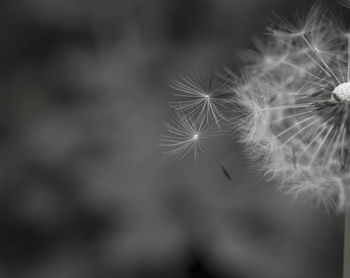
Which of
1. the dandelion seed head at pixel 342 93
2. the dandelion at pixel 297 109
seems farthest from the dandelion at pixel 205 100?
the dandelion seed head at pixel 342 93

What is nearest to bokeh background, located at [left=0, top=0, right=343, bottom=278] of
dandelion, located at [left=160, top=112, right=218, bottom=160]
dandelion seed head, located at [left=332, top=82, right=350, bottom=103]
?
dandelion, located at [left=160, top=112, right=218, bottom=160]

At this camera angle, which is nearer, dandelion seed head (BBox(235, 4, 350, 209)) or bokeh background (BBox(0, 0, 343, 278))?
dandelion seed head (BBox(235, 4, 350, 209))

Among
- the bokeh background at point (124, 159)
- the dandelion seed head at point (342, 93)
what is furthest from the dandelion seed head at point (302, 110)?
the bokeh background at point (124, 159)

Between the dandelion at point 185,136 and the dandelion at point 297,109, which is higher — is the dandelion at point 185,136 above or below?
above

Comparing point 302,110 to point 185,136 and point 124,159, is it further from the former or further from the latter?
point 124,159

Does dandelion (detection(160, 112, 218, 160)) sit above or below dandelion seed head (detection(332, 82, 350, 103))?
above

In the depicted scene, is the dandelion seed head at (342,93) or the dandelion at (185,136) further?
the dandelion at (185,136)

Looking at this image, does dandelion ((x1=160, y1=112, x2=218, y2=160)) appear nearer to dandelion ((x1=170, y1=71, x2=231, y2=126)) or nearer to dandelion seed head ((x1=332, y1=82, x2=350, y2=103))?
dandelion ((x1=170, y1=71, x2=231, y2=126))

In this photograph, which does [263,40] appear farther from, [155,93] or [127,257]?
[127,257]

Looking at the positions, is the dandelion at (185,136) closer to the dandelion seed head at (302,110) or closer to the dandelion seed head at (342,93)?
the dandelion seed head at (302,110)
